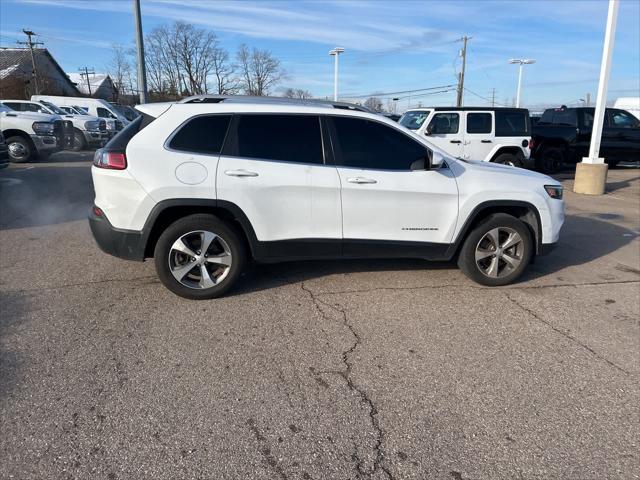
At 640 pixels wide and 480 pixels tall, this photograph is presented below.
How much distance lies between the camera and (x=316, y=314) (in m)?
4.25

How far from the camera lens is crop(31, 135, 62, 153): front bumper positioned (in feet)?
46.1

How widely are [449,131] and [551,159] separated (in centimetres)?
491

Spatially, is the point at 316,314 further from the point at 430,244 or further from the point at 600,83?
the point at 600,83

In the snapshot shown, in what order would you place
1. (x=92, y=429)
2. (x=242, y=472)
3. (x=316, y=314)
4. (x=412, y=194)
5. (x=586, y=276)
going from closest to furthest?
(x=242, y=472) < (x=92, y=429) < (x=316, y=314) < (x=412, y=194) < (x=586, y=276)

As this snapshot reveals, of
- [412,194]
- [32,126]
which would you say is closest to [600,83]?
[412,194]

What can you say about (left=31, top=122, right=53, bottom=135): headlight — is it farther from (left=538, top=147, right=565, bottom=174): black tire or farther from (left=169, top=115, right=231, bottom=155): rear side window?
(left=538, top=147, right=565, bottom=174): black tire

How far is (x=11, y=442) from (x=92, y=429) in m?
0.39

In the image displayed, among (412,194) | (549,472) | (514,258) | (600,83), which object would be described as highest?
(600,83)

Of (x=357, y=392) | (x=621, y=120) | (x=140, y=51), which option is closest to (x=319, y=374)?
(x=357, y=392)

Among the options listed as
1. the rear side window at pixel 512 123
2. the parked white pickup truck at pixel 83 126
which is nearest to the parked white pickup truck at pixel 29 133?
the parked white pickup truck at pixel 83 126

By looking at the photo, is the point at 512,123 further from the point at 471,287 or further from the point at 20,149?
the point at 20,149

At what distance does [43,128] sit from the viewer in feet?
46.0

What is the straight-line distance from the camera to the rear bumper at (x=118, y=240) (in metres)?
4.28

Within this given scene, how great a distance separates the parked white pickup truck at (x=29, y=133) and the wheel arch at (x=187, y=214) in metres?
11.8
